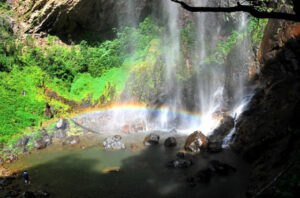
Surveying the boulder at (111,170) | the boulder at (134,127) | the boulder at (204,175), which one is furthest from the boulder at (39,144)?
the boulder at (204,175)

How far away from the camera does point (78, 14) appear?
27.7 metres

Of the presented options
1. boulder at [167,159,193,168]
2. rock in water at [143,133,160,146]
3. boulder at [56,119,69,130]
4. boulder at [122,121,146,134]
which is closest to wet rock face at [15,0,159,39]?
boulder at [56,119,69,130]

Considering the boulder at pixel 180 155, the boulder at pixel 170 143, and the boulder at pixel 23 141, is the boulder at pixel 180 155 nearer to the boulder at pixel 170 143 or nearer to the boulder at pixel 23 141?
the boulder at pixel 170 143

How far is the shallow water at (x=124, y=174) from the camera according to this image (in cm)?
1217

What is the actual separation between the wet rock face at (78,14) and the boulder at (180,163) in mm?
20713

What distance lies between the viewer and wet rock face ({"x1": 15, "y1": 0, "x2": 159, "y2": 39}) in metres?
26.3

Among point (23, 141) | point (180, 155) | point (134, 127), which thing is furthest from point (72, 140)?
point (180, 155)

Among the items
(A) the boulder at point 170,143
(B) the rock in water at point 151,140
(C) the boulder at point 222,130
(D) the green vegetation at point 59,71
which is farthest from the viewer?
(D) the green vegetation at point 59,71

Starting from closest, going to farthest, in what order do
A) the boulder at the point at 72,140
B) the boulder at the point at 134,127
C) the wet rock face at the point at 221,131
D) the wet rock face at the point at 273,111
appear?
the wet rock face at the point at 273,111 → the wet rock face at the point at 221,131 → the boulder at the point at 72,140 → the boulder at the point at 134,127

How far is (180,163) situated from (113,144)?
6569mm

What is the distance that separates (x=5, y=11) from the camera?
2719 centimetres

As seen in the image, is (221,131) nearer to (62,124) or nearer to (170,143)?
(170,143)

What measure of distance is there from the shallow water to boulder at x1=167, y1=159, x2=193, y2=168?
1.14 feet

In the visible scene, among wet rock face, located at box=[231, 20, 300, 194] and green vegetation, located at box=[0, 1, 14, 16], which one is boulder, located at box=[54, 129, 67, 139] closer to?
wet rock face, located at box=[231, 20, 300, 194]
